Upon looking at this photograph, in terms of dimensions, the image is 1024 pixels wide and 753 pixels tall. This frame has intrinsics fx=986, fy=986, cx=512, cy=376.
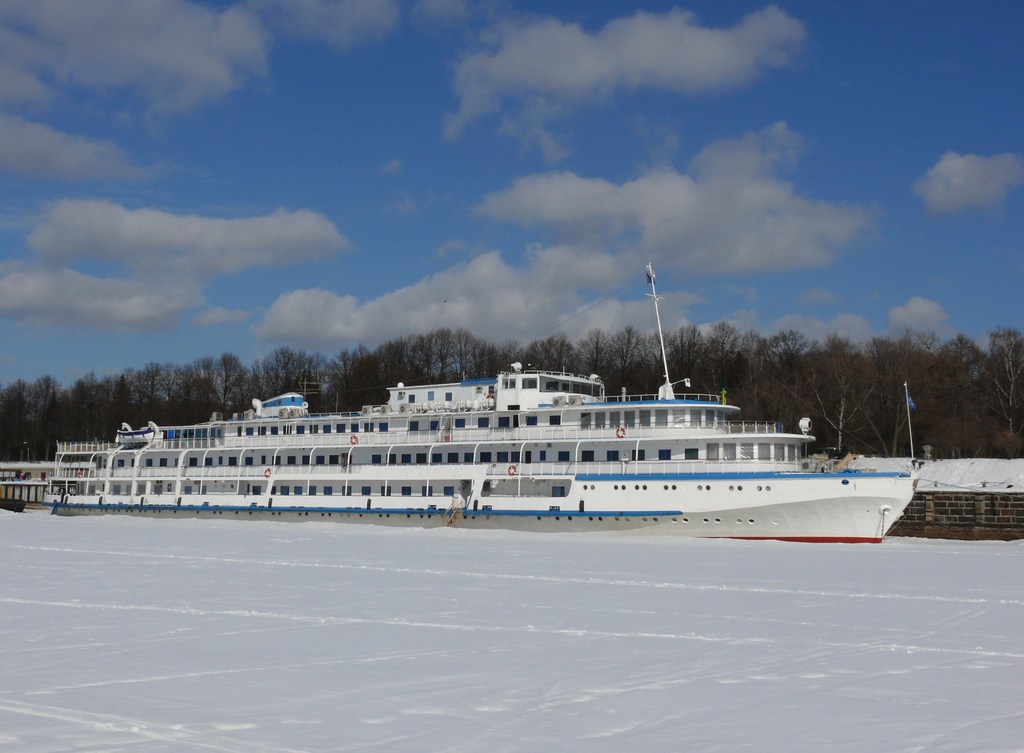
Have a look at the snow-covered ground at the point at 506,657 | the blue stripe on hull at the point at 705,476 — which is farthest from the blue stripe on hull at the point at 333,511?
the snow-covered ground at the point at 506,657

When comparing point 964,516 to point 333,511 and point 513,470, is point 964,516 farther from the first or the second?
point 333,511

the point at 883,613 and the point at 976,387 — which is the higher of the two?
the point at 976,387

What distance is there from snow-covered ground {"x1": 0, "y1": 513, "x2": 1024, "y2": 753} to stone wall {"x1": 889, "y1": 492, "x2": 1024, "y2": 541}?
2078 cm

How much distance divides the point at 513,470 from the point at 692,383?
4226 centimetres

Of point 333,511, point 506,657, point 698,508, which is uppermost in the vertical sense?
point 698,508

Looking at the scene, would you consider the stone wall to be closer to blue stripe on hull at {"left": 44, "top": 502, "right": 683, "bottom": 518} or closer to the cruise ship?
the cruise ship

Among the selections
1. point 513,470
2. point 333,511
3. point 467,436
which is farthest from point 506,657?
point 333,511

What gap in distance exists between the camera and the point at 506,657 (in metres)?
12.8

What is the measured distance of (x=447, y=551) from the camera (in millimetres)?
30125

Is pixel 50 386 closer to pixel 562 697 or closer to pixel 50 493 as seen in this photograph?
pixel 50 493

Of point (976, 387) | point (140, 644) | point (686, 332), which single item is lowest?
point (140, 644)

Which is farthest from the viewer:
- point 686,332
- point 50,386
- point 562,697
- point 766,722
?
point 50,386

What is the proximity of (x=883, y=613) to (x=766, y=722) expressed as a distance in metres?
8.56

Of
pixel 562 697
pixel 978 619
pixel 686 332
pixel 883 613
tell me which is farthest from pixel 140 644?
pixel 686 332
